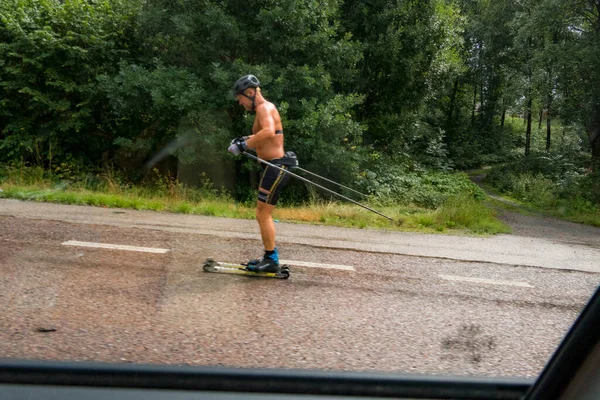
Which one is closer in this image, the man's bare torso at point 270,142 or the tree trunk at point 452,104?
the man's bare torso at point 270,142

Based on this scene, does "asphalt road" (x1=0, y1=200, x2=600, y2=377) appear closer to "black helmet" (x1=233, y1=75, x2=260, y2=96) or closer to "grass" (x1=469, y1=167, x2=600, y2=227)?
"grass" (x1=469, y1=167, x2=600, y2=227)

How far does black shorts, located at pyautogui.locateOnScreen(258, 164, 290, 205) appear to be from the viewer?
14.2 feet

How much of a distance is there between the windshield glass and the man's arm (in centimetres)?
2

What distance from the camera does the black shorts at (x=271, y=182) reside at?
434cm

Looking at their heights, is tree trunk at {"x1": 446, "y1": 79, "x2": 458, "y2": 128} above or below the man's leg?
above

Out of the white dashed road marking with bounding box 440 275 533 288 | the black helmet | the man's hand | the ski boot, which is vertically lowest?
the ski boot

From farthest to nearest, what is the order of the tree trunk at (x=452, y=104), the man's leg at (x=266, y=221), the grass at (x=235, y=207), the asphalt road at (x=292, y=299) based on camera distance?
the tree trunk at (x=452, y=104) → the grass at (x=235, y=207) → the man's leg at (x=266, y=221) → the asphalt road at (x=292, y=299)

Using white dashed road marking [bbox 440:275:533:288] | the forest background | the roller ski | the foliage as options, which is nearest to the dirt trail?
the forest background

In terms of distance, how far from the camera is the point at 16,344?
2.07 metres

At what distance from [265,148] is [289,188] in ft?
3.15

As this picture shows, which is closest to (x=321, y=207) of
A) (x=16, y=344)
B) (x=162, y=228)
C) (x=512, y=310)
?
(x=162, y=228)

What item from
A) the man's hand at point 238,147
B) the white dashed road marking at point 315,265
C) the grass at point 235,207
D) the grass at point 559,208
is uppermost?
the man's hand at point 238,147

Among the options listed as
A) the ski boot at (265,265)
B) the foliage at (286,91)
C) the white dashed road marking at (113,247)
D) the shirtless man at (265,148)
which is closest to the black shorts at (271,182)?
the shirtless man at (265,148)

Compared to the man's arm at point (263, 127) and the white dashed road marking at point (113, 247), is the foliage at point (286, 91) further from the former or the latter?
the white dashed road marking at point (113, 247)
